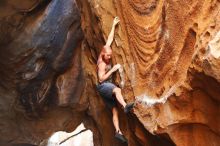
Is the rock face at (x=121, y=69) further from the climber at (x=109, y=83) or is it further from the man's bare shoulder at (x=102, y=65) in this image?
the man's bare shoulder at (x=102, y=65)

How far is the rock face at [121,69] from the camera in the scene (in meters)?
4.58

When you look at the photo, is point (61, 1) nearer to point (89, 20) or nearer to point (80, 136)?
point (89, 20)

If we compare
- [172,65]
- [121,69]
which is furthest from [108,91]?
[172,65]

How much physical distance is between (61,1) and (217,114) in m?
6.26

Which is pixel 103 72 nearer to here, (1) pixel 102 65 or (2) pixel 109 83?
(1) pixel 102 65

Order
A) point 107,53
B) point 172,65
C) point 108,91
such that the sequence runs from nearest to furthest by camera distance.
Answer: point 172,65, point 108,91, point 107,53

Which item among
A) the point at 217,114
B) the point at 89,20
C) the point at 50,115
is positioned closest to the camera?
the point at 217,114

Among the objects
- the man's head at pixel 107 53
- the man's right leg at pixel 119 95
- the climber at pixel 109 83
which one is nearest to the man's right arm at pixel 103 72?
the climber at pixel 109 83

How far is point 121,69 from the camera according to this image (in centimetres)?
639

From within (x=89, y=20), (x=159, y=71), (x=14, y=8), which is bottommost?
(x=159, y=71)

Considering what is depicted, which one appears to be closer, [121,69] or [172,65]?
[172,65]

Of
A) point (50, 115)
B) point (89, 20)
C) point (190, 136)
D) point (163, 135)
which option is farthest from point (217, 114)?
point (50, 115)

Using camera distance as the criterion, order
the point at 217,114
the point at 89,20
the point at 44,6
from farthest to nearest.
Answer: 1. the point at 44,6
2. the point at 89,20
3. the point at 217,114

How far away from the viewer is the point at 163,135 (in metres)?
5.12
